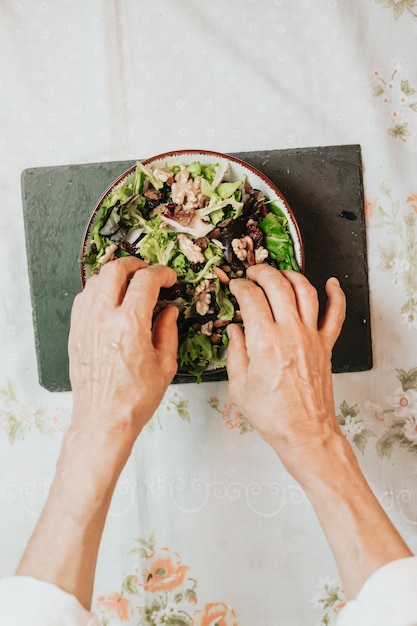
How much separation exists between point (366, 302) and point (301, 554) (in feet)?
1.63

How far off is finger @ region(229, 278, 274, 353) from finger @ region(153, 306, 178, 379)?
106 mm

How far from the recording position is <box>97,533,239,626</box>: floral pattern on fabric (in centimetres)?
112

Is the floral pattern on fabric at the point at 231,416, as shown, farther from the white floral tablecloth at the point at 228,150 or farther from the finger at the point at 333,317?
the finger at the point at 333,317

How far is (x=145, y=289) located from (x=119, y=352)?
10 cm

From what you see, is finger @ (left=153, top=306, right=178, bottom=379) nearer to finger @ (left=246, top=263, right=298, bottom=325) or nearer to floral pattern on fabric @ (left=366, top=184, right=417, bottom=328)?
finger @ (left=246, top=263, right=298, bottom=325)

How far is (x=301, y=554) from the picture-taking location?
111cm

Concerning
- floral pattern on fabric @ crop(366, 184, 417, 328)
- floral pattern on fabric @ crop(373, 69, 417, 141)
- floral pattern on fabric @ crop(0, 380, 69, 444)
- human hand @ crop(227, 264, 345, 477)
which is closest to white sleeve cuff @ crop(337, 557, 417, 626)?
human hand @ crop(227, 264, 345, 477)

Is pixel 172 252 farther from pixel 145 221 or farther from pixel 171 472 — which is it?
pixel 171 472

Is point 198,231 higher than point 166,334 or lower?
higher

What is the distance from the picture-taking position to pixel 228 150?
1.11m

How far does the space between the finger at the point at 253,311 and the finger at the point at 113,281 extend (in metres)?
0.17

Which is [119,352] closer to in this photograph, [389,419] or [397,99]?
[389,419]

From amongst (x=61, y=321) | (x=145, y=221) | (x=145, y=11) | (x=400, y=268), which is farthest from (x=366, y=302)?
(x=145, y=11)

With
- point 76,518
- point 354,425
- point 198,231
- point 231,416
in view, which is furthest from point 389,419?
point 76,518
